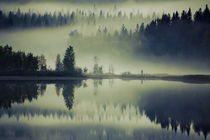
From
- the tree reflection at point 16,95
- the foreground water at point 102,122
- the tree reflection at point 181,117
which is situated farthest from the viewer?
the tree reflection at point 16,95

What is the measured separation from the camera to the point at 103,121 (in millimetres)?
38562

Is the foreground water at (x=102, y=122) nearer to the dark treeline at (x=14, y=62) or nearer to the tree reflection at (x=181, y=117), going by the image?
the tree reflection at (x=181, y=117)

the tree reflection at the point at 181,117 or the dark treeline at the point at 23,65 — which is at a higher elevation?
the dark treeline at the point at 23,65

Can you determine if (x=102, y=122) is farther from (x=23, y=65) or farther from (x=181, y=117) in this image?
(x=23, y=65)

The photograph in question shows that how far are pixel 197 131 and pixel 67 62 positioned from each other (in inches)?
5273

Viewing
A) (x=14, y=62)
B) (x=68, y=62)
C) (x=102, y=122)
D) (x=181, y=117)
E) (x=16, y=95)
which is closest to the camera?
(x=102, y=122)

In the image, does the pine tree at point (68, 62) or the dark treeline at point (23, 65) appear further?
the pine tree at point (68, 62)

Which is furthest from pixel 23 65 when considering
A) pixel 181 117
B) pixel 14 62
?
pixel 181 117

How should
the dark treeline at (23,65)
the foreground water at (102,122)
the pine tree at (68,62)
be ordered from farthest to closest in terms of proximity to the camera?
the pine tree at (68,62), the dark treeline at (23,65), the foreground water at (102,122)

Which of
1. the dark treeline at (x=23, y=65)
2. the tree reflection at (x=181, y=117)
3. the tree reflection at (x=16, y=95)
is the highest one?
the dark treeline at (x=23, y=65)

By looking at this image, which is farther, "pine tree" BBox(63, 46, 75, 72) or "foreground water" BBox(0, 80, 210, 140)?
"pine tree" BBox(63, 46, 75, 72)

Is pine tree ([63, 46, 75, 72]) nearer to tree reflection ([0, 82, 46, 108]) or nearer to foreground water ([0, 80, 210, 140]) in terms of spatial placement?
tree reflection ([0, 82, 46, 108])

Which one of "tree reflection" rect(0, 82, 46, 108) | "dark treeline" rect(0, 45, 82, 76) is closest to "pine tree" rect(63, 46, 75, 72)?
"dark treeline" rect(0, 45, 82, 76)

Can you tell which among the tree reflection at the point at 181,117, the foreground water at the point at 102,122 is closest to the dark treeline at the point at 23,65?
the foreground water at the point at 102,122
